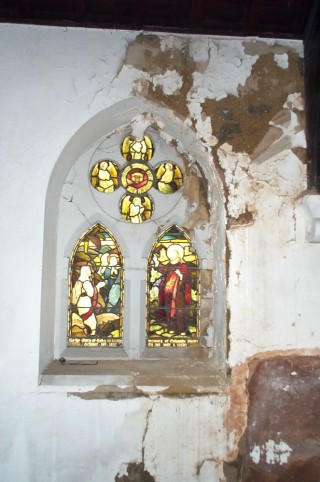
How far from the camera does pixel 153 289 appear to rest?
3.72 metres

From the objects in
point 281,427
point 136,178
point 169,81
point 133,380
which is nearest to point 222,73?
point 169,81

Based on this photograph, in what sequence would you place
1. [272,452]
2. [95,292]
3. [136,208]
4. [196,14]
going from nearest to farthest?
[272,452], [196,14], [95,292], [136,208]

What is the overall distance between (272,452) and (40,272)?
2067 millimetres

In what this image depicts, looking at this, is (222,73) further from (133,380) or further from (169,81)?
(133,380)

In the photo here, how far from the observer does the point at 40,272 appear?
10.3 feet

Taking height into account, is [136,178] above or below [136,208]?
above

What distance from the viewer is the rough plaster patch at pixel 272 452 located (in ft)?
10.0

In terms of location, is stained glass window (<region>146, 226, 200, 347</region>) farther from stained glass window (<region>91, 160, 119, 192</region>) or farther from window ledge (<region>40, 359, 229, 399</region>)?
stained glass window (<region>91, 160, 119, 192</region>)

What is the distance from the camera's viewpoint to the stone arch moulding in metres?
3.30

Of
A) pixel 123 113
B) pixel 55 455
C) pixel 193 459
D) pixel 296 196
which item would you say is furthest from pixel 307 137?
pixel 55 455

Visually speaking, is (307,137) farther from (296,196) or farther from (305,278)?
(305,278)

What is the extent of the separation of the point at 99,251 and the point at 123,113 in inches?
45.6

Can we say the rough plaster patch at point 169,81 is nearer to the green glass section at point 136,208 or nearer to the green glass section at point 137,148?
the green glass section at point 137,148

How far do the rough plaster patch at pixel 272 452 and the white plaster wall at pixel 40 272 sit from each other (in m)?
0.24
